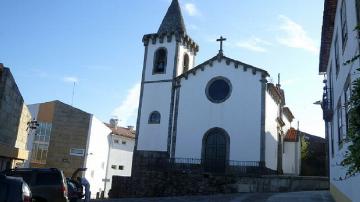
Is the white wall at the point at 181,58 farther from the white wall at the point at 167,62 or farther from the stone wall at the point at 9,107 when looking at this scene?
the stone wall at the point at 9,107

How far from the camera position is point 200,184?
24609mm

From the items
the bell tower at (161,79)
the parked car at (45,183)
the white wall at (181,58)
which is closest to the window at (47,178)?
the parked car at (45,183)

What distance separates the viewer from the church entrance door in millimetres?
27520

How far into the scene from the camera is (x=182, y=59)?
107 feet

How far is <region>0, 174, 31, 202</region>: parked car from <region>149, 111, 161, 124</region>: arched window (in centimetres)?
2246

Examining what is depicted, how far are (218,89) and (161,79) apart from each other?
5032mm

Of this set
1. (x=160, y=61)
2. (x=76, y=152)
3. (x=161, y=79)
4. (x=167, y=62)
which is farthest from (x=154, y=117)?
(x=76, y=152)

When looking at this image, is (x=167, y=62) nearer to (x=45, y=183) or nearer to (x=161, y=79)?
(x=161, y=79)

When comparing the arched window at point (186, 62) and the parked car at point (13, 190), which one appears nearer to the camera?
the parked car at point (13, 190)

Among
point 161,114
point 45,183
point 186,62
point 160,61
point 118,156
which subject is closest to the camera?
point 45,183

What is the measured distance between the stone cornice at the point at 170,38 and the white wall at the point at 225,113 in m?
4.07

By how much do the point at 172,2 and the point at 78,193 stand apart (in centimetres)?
2307

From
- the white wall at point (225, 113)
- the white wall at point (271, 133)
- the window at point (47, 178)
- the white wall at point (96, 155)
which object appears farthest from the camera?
the white wall at point (96, 155)

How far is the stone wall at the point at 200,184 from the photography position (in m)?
23.4
